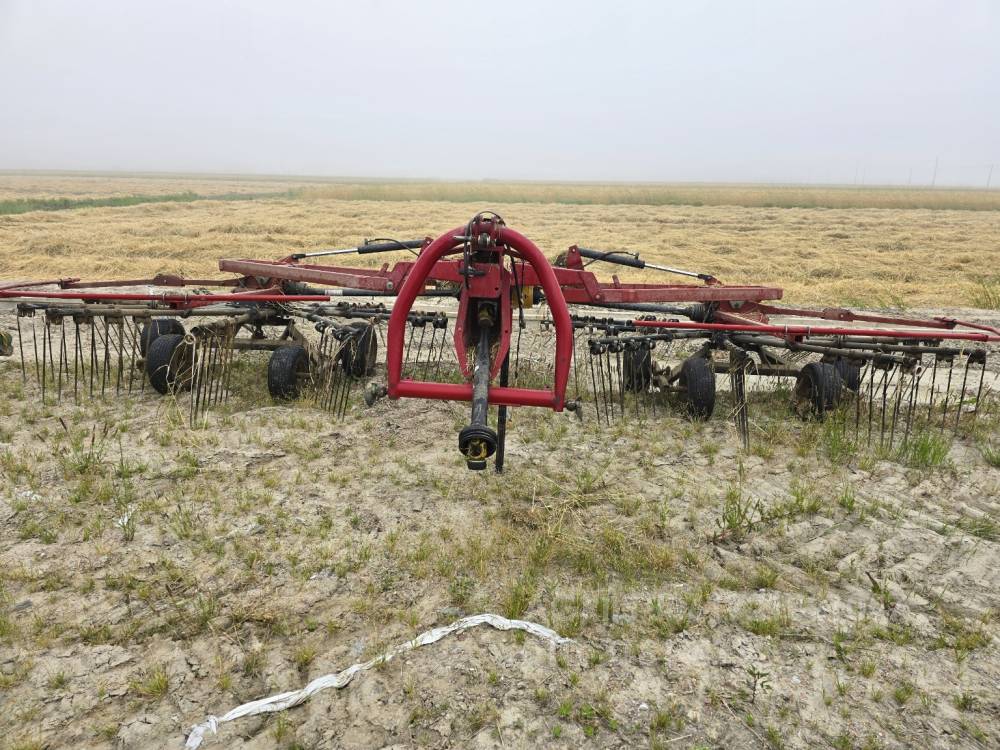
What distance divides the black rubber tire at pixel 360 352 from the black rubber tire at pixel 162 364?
1433mm

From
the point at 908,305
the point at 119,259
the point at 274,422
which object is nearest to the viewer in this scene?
the point at 274,422

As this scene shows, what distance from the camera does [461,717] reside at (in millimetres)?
2365

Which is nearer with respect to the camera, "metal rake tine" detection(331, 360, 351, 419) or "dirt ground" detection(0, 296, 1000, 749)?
"dirt ground" detection(0, 296, 1000, 749)

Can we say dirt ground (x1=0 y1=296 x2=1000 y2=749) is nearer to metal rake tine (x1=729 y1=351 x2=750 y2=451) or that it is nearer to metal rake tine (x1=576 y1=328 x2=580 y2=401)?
metal rake tine (x1=729 y1=351 x2=750 y2=451)

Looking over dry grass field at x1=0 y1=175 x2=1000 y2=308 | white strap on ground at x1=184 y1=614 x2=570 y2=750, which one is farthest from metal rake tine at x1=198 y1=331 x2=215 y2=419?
dry grass field at x1=0 y1=175 x2=1000 y2=308

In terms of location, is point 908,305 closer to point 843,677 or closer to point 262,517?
point 843,677

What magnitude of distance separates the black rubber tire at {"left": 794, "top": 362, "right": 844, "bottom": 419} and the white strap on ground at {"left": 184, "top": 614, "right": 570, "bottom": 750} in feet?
12.1

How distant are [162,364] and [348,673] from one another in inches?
158

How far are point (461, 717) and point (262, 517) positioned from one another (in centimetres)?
186

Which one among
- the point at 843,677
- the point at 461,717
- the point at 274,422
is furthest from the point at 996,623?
the point at 274,422

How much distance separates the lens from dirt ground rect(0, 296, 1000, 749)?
7.80 ft

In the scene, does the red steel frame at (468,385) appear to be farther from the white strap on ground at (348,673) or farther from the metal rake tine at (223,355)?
the metal rake tine at (223,355)

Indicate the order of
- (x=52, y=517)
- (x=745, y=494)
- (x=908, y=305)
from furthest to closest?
(x=908, y=305)
(x=745, y=494)
(x=52, y=517)

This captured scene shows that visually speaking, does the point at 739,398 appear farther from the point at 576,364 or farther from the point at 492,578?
the point at 492,578
